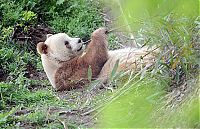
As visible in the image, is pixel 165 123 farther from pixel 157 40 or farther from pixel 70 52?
pixel 70 52

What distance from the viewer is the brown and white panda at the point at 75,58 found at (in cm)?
612

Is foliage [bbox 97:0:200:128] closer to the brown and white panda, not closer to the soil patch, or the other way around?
the brown and white panda

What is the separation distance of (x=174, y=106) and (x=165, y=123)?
0.27m

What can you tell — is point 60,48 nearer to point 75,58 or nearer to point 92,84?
point 75,58

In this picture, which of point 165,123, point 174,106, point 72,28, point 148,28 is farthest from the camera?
point 72,28

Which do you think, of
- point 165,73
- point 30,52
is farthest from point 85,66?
point 165,73

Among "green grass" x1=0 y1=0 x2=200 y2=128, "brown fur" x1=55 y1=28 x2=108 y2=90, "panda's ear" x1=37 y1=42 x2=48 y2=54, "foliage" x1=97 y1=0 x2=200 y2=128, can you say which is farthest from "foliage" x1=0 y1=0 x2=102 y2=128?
"foliage" x1=97 y1=0 x2=200 y2=128

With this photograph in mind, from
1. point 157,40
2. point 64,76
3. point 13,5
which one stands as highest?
point 13,5

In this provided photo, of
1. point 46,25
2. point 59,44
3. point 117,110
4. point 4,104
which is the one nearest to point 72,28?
point 46,25

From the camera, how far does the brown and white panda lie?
6.12 m

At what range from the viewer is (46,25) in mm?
8594

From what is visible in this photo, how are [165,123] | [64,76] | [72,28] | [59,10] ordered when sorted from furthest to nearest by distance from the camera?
[59,10] < [72,28] < [64,76] < [165,123]

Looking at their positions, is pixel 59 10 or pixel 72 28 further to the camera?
pixel 59 10

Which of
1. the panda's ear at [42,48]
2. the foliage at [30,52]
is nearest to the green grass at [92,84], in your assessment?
the foliage at [30,52]
